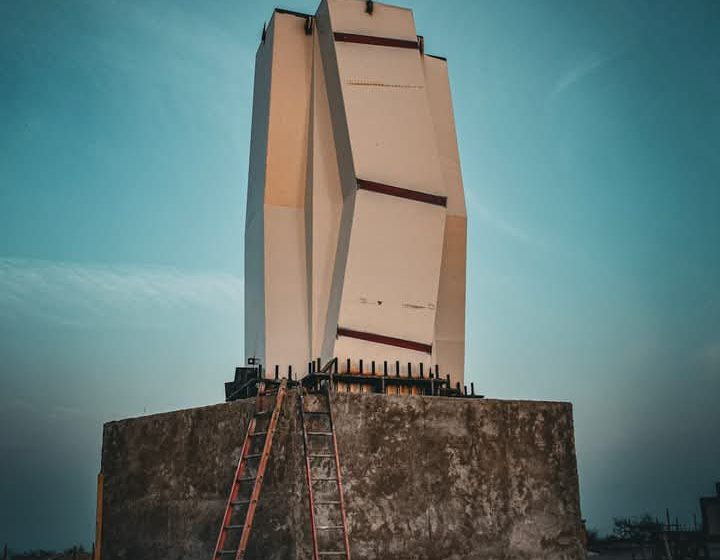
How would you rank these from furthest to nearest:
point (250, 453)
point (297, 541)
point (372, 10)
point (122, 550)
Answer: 1. point (372, 10)
2. point (122, 550)
3. point (250, 453)
4. point (297, 541)

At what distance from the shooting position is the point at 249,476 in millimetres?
8438

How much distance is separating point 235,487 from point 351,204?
4134 millimetres

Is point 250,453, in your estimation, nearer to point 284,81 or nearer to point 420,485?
point 420,485

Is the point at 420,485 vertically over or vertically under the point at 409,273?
under

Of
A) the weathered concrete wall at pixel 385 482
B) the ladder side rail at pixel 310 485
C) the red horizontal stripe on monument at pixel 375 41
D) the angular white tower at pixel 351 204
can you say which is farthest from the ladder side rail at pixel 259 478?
the red horizontal stripe on monument at pixel 375 41

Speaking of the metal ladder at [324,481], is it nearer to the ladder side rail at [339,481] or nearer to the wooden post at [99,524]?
the ladder side rail at [339,481]

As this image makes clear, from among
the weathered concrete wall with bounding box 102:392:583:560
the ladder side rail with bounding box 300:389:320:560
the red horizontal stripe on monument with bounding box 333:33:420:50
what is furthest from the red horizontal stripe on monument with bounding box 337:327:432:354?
the red horizontal stripe on monument with bounding box 333:33:420:50

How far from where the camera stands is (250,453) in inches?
337

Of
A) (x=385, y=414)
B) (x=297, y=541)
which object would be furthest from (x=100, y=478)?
(x=385, y=414)

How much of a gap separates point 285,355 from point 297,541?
3408mm

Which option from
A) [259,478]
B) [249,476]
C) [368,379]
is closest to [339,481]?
[259,478]

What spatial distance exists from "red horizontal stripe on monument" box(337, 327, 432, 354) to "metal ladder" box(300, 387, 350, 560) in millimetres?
1338

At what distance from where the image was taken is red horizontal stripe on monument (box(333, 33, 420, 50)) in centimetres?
1128

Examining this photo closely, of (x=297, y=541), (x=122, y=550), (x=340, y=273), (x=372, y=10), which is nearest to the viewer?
(x=297, y=541)
